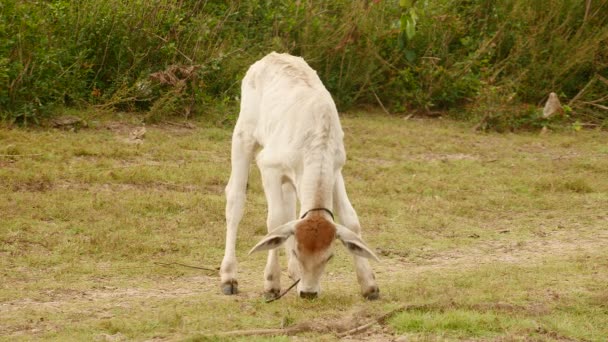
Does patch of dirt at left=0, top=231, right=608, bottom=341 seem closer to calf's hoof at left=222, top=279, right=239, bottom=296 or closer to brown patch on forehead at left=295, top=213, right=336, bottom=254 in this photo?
calf's hoof at left=222, top=279, right=239, bottom=296

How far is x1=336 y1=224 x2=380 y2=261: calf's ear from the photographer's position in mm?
6281

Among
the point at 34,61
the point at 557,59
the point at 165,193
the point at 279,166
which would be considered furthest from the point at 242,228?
the point at 557,59

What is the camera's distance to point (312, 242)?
616cm

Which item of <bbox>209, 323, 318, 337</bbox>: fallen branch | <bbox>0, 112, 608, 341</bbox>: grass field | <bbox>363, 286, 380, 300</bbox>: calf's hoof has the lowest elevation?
<bbox>0, 112, 608, 341</bbox>: grass field

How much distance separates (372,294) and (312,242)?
847 mm

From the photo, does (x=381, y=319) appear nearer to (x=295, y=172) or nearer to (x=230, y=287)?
(x=295, y=172)

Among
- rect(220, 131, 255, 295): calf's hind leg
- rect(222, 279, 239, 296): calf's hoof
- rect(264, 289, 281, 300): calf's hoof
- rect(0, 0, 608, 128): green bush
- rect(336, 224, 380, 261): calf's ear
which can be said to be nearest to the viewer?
rect(336, 224, 380, 261): calf's ear

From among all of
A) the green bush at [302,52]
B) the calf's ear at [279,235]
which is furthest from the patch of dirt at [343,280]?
the green bush at [302,52]

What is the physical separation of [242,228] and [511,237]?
2.40 meters

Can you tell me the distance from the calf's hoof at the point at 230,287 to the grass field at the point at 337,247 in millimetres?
79

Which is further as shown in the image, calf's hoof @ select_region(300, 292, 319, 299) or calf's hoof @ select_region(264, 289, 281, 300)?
calf's hoof @ select_region(264, 289, 281, 300)

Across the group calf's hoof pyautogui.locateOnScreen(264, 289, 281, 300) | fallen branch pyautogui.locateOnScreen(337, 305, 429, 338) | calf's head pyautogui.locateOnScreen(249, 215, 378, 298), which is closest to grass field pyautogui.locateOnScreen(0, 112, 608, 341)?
fallen branch pyautogui.locateOnScreen(337, 305, 429, 338)

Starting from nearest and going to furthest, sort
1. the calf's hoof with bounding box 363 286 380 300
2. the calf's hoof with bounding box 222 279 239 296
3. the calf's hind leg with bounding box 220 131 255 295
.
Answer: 1. the calf's hoof with bounding box 363 286 380 300
2. the calf's hoof with bounding box 222 279 239 296
3. the calf's hind leg with bounding box 220 131 255 295

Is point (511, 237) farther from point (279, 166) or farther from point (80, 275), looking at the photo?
point (80, 275)
